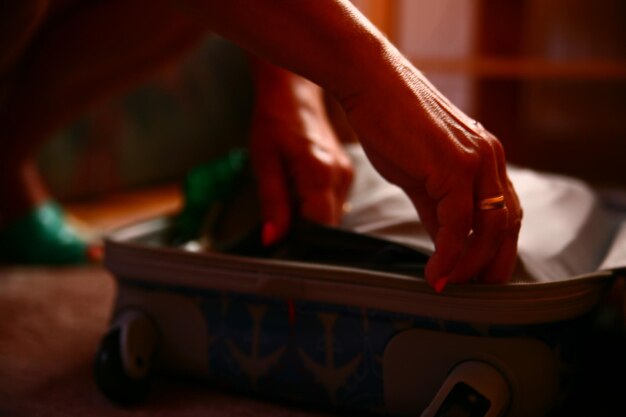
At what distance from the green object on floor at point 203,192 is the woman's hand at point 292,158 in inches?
4.1

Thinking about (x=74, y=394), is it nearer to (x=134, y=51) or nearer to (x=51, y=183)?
(x=134, y=51)

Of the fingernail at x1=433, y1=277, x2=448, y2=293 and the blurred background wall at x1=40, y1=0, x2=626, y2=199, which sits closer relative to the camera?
the fingernail at x1=433, y1=277, x2=448, y2=293

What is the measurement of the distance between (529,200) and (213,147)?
1412 mm

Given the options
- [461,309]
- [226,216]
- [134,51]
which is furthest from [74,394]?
[134,51]

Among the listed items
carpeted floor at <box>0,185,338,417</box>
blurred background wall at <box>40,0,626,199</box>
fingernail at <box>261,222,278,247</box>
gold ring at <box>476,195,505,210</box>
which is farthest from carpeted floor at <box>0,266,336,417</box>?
blurred background wall at <box>40,0,626,199</box>

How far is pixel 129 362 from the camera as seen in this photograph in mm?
684

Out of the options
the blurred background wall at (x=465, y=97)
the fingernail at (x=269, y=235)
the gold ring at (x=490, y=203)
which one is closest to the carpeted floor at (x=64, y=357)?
the fingernail at (x=269, y=235)

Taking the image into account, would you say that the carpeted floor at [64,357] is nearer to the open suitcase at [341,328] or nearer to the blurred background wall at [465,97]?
the open suitcase at [341,328]

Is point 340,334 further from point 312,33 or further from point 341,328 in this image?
point 312,33

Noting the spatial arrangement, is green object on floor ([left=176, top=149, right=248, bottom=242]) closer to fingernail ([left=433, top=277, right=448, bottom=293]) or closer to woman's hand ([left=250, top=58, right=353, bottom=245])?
woman's hand ([left=250, top=58, right=353, bottom=245])

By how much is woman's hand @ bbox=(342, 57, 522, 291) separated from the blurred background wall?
123 cm

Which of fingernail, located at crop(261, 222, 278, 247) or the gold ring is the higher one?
the gold ring

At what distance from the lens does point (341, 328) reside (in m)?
0.66

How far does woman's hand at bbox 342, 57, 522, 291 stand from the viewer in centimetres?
55
